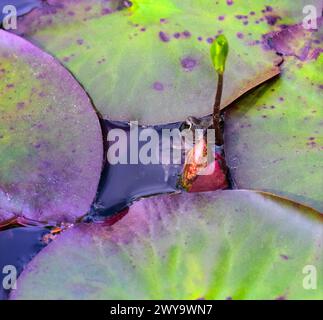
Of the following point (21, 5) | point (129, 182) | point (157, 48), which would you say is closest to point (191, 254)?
point (129, 182)

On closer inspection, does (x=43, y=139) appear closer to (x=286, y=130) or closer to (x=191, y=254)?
(x=191, y=254)

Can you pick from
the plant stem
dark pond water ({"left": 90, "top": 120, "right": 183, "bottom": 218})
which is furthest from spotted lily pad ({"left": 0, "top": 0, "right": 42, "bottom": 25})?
the plant stem

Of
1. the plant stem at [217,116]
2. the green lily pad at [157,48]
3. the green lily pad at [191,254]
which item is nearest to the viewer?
the green lily pad at [191,254]

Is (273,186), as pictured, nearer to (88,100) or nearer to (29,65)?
(88,100)

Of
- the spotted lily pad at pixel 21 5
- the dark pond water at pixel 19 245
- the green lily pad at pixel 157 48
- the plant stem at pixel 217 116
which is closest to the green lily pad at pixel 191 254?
the dark pond water at pixel 19 245

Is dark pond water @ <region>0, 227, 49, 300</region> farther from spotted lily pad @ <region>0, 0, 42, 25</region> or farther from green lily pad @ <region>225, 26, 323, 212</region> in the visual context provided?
spotted lily pad @ <region>0, 0, 42, 25</region>

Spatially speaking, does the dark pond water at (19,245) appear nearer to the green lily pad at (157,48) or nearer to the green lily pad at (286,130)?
the green lily pad at (157,48)

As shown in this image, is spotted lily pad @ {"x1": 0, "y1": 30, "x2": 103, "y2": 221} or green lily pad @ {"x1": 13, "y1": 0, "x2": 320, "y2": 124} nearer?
spotted lily pad @ {"x1": 0, "y1": 30, "x2": 103, "y2": 221}
